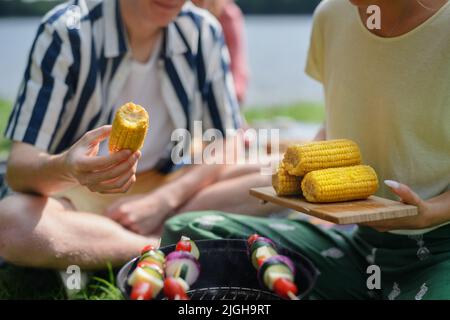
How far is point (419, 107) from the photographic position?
6.11ft

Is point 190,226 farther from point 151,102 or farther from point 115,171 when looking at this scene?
point 151,102

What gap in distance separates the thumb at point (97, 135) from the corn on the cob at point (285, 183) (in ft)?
1.67

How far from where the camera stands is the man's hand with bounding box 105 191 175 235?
259 cm

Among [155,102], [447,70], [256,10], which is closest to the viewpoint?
[447,70]

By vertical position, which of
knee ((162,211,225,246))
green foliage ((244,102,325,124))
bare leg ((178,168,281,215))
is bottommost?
green foliage ((244,102,325,124))

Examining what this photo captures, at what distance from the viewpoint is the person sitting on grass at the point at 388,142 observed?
1831 mm

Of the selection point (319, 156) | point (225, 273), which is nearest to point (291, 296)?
point (225, 273)

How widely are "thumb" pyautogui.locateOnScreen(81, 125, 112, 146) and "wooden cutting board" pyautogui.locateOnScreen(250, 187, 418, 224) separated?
20.1 inches

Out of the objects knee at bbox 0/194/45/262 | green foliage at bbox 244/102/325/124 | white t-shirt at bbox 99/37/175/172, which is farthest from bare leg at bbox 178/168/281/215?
green foliage at bbox 244/102/325/124

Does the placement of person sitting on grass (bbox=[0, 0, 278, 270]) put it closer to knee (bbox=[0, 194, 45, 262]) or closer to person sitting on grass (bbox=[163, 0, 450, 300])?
knee (bbox=[0, 194, 45, 262])

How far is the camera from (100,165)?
1.67 m

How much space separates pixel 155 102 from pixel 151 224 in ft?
1.84
